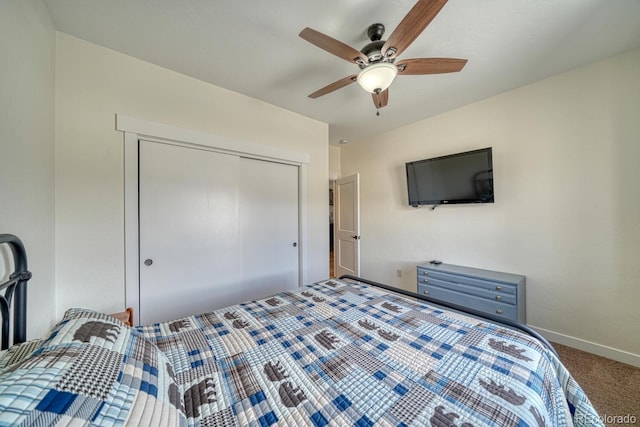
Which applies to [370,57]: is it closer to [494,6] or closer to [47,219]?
[494,6]

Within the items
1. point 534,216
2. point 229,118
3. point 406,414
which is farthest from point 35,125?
point 534,216

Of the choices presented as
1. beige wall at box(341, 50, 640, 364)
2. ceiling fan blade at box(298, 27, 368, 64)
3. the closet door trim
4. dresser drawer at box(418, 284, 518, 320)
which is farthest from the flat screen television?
the closet door trim

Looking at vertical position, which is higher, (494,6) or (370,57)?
(494,6)

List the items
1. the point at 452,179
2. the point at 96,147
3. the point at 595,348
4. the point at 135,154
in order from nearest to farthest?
the point at 96,147
the point at 135,154
the point at 595,348
the point at 452,179

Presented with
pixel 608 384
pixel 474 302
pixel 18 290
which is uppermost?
pixel 18 290

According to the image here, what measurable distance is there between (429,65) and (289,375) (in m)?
1.96

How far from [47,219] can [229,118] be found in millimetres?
1597

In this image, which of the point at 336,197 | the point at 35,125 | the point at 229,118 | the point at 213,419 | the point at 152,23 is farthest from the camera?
the point at 336,197

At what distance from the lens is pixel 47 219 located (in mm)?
1494

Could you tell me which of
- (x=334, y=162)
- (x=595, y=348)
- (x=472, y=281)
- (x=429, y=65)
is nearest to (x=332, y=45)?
(x=429, y=65)

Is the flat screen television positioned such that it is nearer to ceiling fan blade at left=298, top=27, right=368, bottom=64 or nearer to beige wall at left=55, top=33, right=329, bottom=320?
ceiling fan blade at left=298, top=27, right=368, bottom=64

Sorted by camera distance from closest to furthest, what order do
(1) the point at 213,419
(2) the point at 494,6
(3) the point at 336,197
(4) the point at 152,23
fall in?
(1) the point at 213,419 < (2) the point at 494,6 < (4) the point at 152,23 < (3) the point at 336,197

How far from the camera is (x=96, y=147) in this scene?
1.76m

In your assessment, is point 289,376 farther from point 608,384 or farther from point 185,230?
point 608,384
